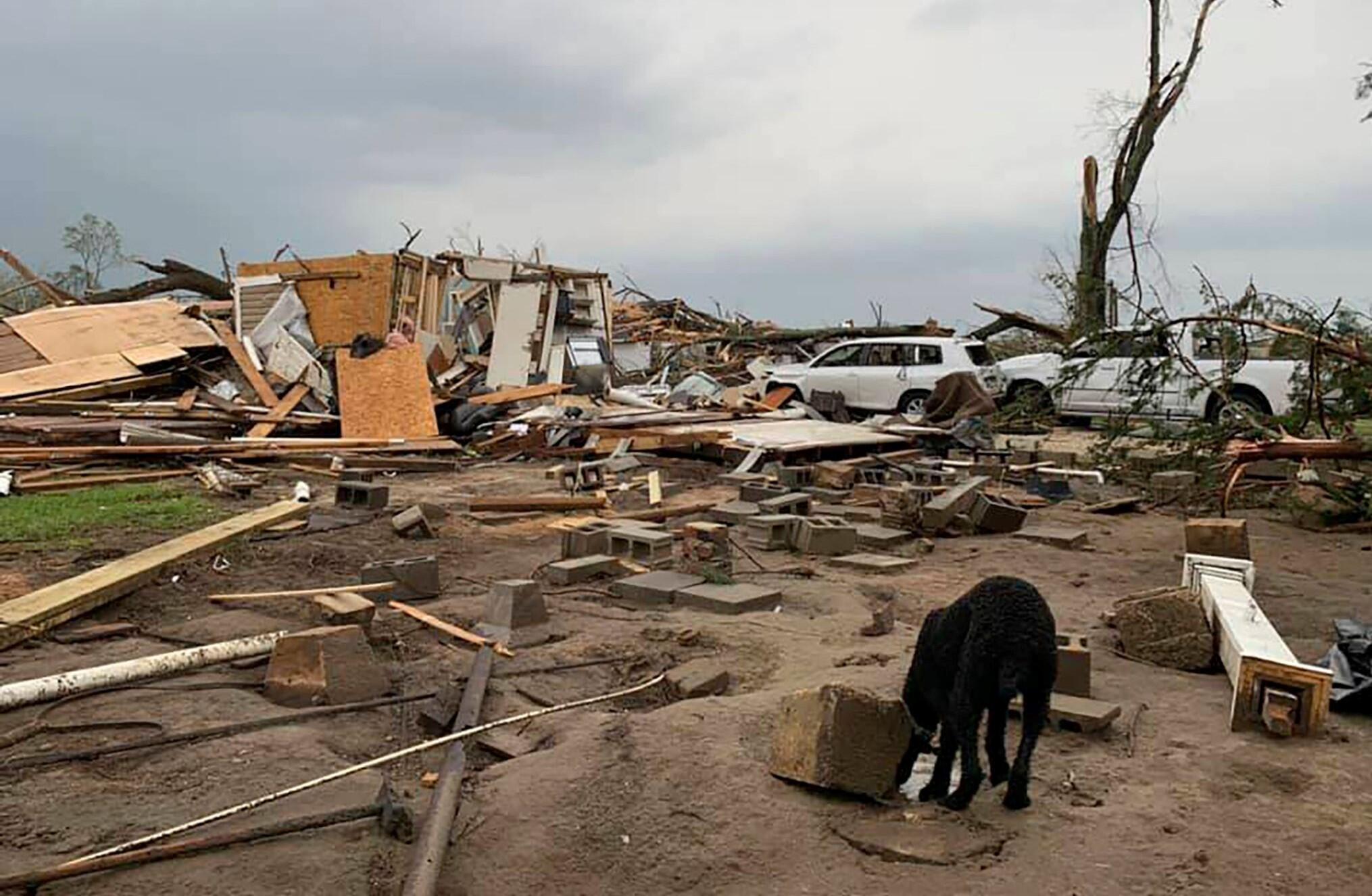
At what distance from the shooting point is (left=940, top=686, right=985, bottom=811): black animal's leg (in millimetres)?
3467

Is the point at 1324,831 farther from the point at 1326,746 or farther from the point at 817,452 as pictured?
the point at 817,452

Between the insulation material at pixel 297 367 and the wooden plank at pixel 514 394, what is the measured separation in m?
2.43

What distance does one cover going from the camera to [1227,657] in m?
4.88

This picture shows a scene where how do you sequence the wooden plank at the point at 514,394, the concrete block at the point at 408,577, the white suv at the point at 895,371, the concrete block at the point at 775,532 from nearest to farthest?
the concrete block at the point at 408,577 → the concrete block at the point at 775,532 → the wooden plank at the point at 514,394 → the white suv at the point at 895,371

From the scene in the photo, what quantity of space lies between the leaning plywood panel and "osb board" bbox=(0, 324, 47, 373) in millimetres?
7343

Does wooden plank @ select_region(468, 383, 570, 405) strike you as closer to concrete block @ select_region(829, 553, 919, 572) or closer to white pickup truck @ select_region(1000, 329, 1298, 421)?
white pickup truck @ select_region(1000, 329, 1298, 421)

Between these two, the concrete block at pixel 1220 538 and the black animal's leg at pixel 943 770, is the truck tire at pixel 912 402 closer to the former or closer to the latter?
the concrete block at pixel 1220 538

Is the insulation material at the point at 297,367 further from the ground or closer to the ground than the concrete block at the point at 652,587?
further from the ground

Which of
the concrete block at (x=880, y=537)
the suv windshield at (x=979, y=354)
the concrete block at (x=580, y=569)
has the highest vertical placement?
the suv windshield at (x=979, y=354)

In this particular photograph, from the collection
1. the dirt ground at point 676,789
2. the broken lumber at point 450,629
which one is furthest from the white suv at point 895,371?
the broken lumber at point 450,629

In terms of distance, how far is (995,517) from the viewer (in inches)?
373

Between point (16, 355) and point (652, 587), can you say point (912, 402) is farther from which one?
point (16, 355)

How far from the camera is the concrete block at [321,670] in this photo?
4.65 meters

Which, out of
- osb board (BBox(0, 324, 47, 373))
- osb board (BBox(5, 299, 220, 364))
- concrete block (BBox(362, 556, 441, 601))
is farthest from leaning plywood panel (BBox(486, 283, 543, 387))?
concrete block (BBox(362, 556, 441, 601))
